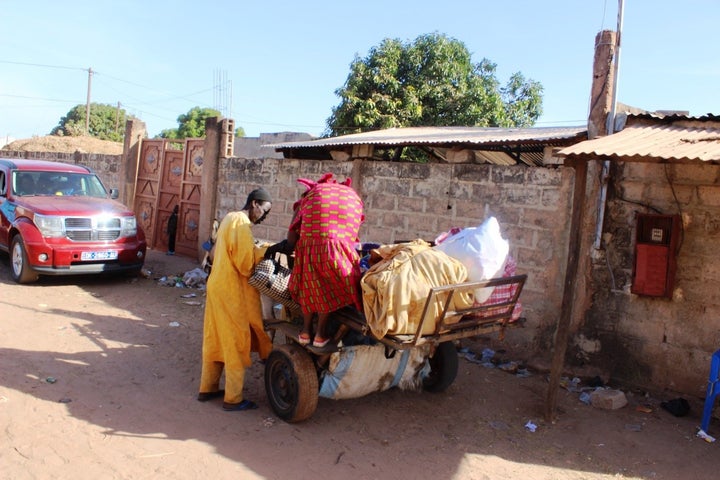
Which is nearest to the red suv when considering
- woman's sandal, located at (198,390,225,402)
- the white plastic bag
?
woman's sandal, located at (198,390,225,402)

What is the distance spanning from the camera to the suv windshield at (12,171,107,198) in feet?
29.5

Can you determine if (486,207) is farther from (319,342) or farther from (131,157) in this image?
(131,157)

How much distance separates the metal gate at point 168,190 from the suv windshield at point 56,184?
1.67m

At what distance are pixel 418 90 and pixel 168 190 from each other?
668cm

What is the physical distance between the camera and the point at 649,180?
526cm

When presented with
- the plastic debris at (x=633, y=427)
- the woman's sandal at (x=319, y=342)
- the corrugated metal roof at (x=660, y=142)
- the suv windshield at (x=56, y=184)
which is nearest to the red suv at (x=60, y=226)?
the suv windshield at (x=56, y=184)

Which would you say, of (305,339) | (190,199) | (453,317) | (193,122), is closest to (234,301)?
(305,339)

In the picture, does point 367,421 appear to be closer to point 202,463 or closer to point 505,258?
point 202,463

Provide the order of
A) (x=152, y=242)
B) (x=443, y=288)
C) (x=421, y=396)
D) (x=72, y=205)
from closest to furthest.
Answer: (x=443, y=288), (x=421, y=396), (x=72, y=205), (x=152, y=242)

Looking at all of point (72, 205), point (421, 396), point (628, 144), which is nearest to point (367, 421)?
point (421, 396)

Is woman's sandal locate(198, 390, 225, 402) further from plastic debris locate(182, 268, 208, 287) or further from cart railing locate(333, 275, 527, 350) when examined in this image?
plastic debris locate(182, 268, 208, 287)

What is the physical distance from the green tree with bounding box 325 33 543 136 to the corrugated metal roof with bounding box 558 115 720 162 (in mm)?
8854

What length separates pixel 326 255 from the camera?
3803mm

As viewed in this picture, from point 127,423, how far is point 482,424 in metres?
2.70
